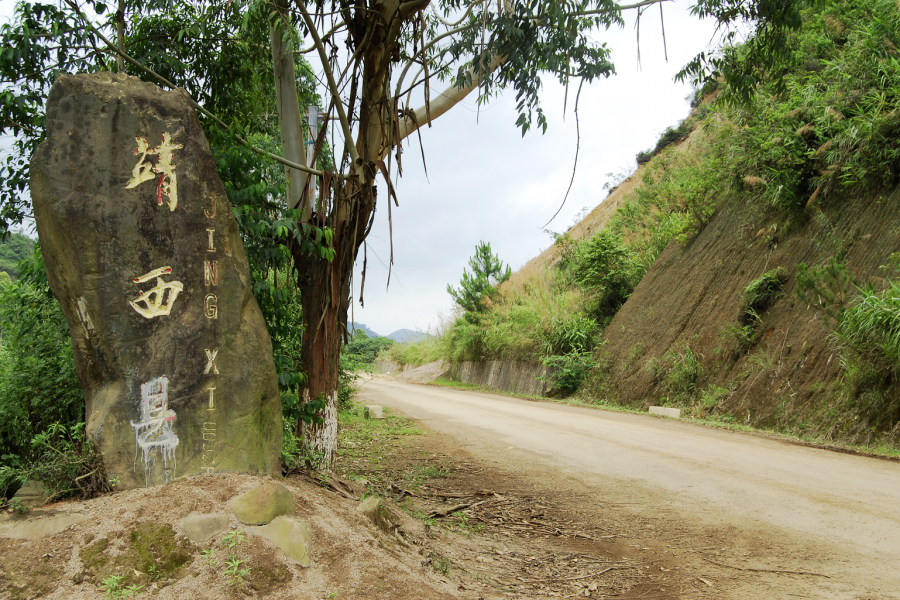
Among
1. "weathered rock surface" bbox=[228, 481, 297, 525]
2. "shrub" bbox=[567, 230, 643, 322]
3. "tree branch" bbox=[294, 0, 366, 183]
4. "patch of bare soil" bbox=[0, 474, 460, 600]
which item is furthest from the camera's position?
"shrub" bbox=[567, 230, 643, 322]

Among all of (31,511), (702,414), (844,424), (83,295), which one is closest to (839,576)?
(31,511)

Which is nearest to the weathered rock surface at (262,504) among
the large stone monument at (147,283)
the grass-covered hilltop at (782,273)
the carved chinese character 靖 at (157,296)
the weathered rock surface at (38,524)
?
the large stone monument at (147,283)

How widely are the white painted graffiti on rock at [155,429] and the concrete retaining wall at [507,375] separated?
53.3 feet

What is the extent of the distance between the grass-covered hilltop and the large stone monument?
5057mm

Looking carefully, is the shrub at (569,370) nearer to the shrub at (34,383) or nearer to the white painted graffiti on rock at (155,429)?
the shrub at (34,383)

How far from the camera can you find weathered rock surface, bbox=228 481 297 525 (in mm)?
3119

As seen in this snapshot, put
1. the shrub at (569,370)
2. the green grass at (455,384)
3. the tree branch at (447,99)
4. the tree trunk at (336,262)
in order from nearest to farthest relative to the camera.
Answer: the tree trunk at (336,262) → the tree branch at (447,99) → the shrub at (569,370) → the green grass at (455,384)

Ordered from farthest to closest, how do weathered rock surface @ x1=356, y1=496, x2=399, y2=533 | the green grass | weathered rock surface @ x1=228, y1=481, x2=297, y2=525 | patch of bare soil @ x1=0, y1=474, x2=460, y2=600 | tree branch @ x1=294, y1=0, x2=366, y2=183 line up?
the green grass, tree branch @ x1=294, y1=0, x2=366, y2=183, weathered rock surface @ x1=356, y1=496, x2=399, y2=533, weathered rock surface @ x1=228, y1=481, x2=297, y2=525, patch of bare soil @ x1=0, y1=474, x2=460, y2=600

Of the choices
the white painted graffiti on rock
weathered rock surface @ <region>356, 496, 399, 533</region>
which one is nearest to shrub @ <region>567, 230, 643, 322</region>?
weathered rock surface @ <region>356, 496, 399, 533</region>

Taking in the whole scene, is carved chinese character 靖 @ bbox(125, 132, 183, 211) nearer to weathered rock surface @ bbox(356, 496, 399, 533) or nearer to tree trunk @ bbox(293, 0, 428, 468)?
tree trunk @ bbox(293, 0, 428, 468)

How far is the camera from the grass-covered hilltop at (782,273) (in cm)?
902

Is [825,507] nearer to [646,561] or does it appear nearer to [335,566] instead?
[646,561]

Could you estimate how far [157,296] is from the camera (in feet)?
11.8

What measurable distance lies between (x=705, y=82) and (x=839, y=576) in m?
4.63
